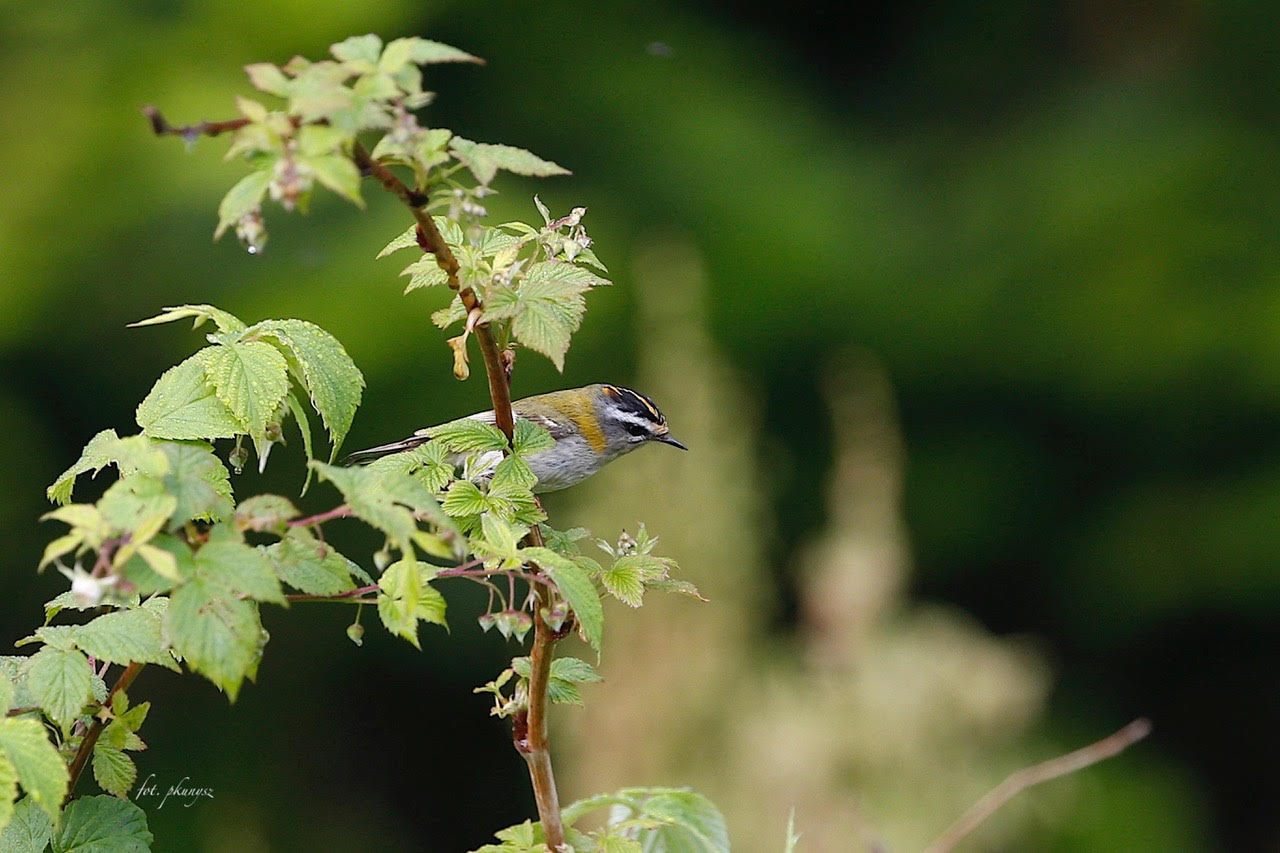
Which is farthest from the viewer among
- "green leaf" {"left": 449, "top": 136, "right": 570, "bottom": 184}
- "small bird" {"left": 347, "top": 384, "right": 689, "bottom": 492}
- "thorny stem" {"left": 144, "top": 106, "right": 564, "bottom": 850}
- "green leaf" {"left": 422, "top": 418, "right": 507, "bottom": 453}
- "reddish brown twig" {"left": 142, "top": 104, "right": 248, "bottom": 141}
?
"small bird" {"left": 347, "top": 384, "right": 689, "bottom": 492}

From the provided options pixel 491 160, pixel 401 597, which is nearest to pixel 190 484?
pixel 401 597

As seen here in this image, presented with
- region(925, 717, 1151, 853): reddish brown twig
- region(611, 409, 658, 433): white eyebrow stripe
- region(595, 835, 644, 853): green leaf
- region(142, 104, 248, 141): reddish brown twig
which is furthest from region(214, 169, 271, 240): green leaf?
region(611, 409, 658, 433): white eyebrow stripe

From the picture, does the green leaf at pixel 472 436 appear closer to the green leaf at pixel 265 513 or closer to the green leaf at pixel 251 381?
the green leaf at pixel 251 381

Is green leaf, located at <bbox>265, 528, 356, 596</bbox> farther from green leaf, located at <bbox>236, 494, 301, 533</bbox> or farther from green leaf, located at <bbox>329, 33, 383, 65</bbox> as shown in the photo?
green leaf, located at <bbox>329, 33, 383, 65</bbox>

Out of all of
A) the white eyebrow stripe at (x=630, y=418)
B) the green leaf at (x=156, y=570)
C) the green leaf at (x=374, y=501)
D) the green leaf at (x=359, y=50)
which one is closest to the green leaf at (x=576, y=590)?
the green leaf at (x=374, y=501)

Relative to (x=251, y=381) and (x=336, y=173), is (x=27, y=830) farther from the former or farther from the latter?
(x=336, y=173)

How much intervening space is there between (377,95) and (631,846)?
1.86ft

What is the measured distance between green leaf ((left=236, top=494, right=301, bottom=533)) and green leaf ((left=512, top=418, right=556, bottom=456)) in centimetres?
26

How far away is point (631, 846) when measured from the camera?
102cm

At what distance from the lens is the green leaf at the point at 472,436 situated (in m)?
1.04

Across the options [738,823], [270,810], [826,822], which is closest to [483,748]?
[270,810]

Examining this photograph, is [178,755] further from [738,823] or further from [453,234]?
[453,234]

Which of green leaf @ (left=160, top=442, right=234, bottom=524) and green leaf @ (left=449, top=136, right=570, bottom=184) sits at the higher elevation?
green leaf @ (left=449, top=136, right=570, bottom=184)

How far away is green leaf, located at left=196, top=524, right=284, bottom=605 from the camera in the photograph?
765mm
